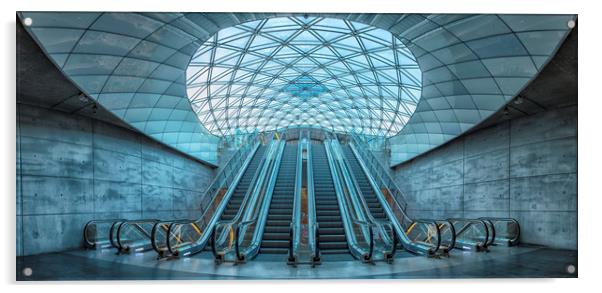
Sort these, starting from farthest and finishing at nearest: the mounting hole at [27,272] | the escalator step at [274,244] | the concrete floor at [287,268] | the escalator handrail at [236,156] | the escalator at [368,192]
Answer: the escalator handrail at [236,156], the escalator at [368,192], the escalator step at [274,244], the concrete floor at [287,268], the mounting hole at [27,272]

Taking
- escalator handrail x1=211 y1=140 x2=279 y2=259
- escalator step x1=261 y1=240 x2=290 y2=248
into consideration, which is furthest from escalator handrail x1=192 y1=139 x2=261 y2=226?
escalator step x1=261 y1=240 x2=290 y2=248

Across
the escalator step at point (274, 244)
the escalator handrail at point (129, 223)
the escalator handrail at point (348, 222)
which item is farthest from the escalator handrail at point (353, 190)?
the escalator handrail at point (129, 223)

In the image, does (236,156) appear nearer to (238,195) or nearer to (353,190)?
(238,195)

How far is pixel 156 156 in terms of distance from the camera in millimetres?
11383

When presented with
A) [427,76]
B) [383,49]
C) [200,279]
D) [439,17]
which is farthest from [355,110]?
[200,279]

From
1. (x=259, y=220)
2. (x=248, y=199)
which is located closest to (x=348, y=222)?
(x=259, y=220)

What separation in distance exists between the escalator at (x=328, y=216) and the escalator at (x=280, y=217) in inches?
44.5

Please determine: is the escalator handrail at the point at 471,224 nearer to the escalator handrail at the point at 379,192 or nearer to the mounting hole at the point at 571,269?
the escalator handrail at the point at 379,192

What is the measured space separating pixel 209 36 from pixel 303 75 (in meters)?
9.59

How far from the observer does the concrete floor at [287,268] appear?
7.52 metres

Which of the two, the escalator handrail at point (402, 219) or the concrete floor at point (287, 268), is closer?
the concrete floor at point (287, 268)

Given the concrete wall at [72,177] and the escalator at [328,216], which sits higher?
the concrete wall at [72,177]

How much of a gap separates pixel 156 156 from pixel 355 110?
17163 mm
